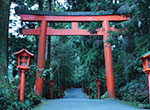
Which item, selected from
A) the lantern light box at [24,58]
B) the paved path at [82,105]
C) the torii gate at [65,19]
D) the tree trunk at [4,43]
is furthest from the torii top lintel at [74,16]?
the paved path at [82,105]

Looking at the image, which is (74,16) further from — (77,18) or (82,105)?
(82,105)

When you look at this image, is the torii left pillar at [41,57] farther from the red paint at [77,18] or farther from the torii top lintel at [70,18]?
the red paint at [77,18]

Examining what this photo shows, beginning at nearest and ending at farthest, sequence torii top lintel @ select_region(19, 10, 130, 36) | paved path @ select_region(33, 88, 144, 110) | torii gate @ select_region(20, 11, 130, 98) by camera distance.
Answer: paved path @ select_region(33, 88, 144, 110) < torii gate @ select_region(20, 11, 130, 98) < torii top lintel @ select_region(19, 10, 130, 36)

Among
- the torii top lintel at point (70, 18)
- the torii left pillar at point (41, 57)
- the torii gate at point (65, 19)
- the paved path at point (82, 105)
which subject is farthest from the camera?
the torii top lintel at point (70, 18)

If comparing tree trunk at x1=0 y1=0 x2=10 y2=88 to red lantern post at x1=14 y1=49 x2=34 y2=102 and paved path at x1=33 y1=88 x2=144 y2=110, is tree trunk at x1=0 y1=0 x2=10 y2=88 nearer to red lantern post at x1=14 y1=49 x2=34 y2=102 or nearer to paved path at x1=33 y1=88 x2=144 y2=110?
red lantern post at x1=14 y1=49 x2=34 y2=102

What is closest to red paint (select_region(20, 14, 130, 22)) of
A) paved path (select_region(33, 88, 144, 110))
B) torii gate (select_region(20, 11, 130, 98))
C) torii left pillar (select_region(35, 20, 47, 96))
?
torii gate (select_region(20, 11, 130, 98))

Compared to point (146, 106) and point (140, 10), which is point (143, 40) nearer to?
point (140, 10)

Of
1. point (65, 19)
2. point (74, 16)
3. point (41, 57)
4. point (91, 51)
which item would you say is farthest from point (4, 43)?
point (91, 51)

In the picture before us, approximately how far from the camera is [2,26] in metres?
5.21

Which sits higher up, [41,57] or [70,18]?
[70,18]

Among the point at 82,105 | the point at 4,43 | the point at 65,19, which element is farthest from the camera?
the point at 65,19

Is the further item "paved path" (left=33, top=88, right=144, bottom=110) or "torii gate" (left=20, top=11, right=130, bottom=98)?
"torii gate" (left=20, top=11, right=130, bottom=98)

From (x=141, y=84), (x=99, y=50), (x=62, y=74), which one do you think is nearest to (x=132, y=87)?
(x=141, y=84)

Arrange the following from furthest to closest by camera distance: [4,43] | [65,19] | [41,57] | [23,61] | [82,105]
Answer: [65,19] < [41,57] < [82,105] < [4,43] < [23,61]
